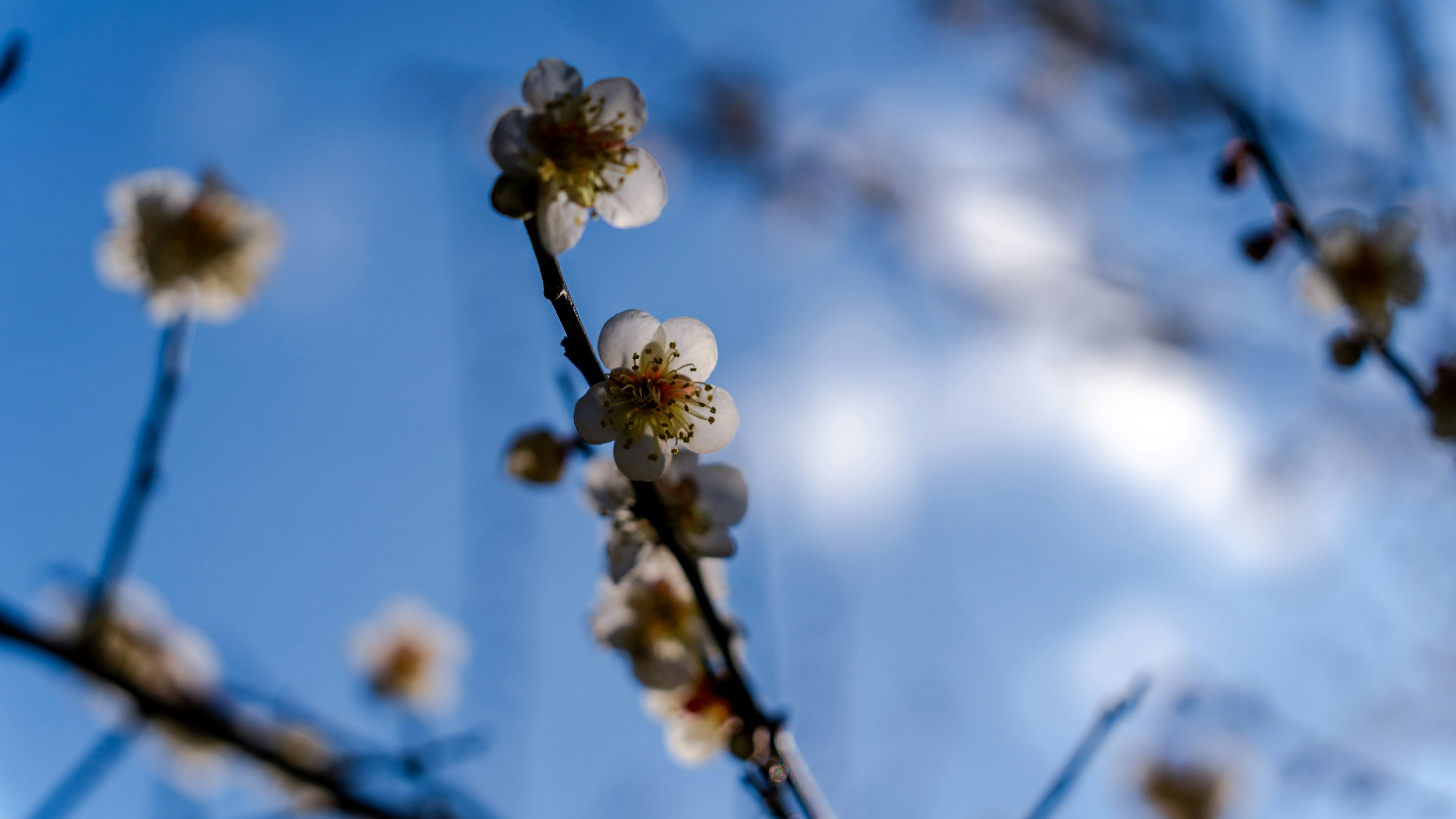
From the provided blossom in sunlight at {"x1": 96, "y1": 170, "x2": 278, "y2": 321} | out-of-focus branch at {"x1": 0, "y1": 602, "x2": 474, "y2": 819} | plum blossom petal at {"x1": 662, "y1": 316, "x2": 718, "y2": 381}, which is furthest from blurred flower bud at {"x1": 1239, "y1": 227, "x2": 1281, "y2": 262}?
blossom in sunlight at {"x1": 96, "y1": 170, "x2": 278, "y2": 321}

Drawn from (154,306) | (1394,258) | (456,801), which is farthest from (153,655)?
(1394,258)

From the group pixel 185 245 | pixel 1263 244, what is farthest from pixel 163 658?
pixel 1263 244

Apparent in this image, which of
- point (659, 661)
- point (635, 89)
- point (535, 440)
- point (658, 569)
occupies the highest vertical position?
point (635, 89)

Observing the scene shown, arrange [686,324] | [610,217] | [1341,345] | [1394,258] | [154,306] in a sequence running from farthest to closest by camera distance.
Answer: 1. [154,306]
2. [1394,258]
3. [1341,345]
4. [610,217]
5. [686,324]

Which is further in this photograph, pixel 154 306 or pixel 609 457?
pixel 154 306

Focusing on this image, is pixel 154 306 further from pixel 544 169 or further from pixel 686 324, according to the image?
pixel 686 324

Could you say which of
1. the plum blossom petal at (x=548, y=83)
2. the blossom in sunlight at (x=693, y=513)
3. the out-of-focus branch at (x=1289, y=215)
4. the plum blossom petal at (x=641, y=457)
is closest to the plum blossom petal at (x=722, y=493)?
the blossom in sunlight at (x=693, y=513)

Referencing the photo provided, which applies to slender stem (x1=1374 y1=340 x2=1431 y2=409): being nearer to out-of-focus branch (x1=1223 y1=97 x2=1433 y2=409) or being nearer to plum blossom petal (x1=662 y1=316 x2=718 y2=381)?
out-of-focus branch (x1=1223 y1=97 x2=1433 y2=409)
